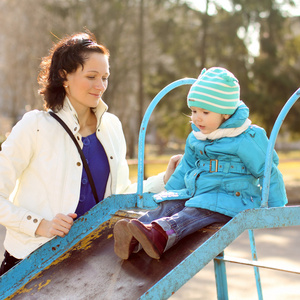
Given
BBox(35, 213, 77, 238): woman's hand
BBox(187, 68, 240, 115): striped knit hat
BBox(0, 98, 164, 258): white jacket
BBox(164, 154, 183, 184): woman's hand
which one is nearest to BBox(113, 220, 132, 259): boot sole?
BBox(35, 213, 77, 238): woman's hand

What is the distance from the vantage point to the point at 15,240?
114 inches

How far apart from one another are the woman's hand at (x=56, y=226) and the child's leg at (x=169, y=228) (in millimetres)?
488

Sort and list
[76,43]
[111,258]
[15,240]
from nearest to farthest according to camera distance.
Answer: [111,258] → [15,240] → [76,43]

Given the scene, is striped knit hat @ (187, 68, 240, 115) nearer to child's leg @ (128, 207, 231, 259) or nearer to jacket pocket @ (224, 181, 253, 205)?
jacket pocket @ (224, 181, 253, 205)

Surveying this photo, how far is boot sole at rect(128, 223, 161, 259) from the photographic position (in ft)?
7.77

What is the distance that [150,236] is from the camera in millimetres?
2391

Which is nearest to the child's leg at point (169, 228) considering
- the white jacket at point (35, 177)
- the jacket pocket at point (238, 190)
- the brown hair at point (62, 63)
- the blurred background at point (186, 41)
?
the jacket pocket at point (238, 190)

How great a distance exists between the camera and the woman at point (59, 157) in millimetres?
2801

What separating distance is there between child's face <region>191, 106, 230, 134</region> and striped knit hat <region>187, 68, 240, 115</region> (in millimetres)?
33

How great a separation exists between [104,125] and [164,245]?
105 cm

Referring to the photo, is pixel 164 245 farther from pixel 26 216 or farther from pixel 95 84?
pixel 95 84

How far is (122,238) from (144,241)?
0.16 m

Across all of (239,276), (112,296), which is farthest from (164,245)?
(239,276)

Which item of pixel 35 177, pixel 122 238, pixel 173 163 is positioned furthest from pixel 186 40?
pixel 122 238
